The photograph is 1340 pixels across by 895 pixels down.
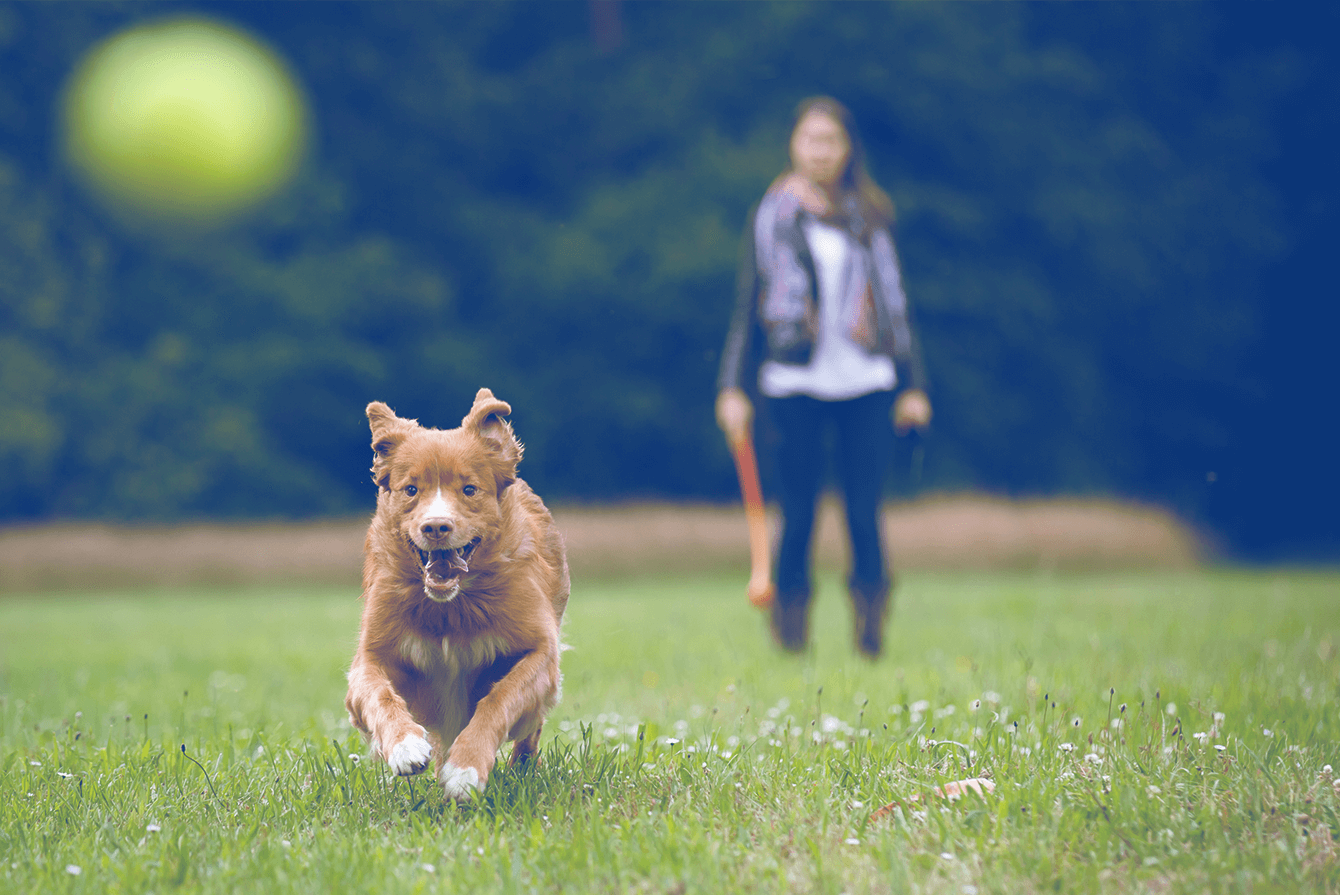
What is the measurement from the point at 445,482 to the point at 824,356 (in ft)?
10.1

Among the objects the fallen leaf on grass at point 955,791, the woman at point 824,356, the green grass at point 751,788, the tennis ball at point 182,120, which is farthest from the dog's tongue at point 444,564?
the tennis ball at point 182,120

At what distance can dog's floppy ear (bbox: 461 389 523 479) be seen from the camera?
8.45ft

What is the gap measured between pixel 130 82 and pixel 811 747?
14.5 m

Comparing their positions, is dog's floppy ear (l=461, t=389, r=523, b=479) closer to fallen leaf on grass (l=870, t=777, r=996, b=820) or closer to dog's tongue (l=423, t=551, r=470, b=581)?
dog's tongue (l=423, t=551, r=470, b=581)

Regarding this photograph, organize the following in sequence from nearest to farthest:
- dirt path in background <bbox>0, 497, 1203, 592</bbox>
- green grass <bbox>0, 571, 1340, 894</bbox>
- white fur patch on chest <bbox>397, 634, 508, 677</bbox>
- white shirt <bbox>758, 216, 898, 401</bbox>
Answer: green grass <bbox>0, 571, 1340, 894</bbox> < white fur patch on chest <bbox>397, 634, 508, 677</bbox> < white shirt <bbox>758, 216, 898, 401</bbox> < dirt path in background <bbox>0, 497, 1203, 592</bbox>

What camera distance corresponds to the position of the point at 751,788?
2.67 metres

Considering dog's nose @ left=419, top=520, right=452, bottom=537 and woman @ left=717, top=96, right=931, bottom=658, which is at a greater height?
woman @ left=717, top=96, right=931, bottom=658

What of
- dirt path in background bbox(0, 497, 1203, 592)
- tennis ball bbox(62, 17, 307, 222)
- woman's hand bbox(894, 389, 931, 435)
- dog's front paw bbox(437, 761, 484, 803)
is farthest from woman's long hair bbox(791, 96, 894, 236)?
tennis ball bbox(62, 17, 307, 222)

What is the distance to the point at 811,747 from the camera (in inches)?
123

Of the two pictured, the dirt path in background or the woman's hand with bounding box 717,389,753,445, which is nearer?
the woman's hand with bounding box 717,389,753,445

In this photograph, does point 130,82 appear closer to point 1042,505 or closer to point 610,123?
point 610,123

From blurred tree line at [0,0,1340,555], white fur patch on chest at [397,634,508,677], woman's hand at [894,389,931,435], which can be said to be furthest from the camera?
blurred tree line at [0,0,1340,555]

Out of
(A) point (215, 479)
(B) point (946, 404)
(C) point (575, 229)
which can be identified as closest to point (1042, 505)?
(B) point (946, 404)

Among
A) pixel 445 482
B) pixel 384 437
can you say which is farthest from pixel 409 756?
pixel 384 437
